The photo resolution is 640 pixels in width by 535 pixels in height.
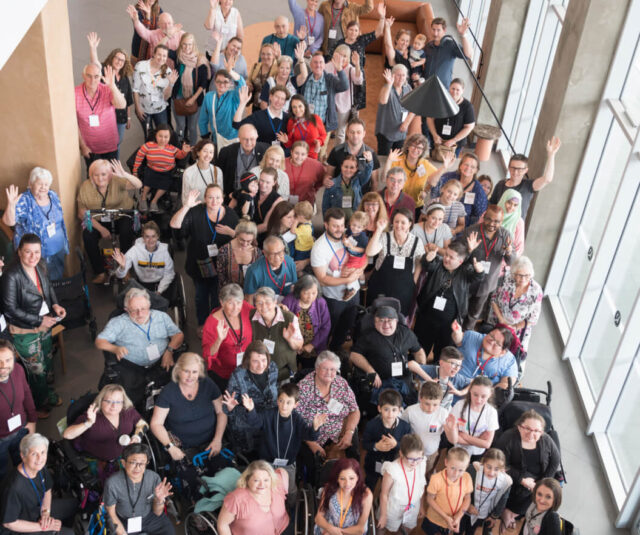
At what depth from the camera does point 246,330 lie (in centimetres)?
Result: 680

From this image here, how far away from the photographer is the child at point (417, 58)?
11.5 meters

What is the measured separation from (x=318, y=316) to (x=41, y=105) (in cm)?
350

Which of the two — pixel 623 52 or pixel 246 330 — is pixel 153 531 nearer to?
pixel 246 330

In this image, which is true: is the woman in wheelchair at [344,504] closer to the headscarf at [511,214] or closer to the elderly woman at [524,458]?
the elderly woman at [524,458]

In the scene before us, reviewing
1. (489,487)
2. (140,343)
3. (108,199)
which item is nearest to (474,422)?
(489,487)

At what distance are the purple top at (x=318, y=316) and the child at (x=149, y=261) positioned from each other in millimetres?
1417

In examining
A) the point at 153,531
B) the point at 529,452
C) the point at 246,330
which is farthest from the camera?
the point at 246,330

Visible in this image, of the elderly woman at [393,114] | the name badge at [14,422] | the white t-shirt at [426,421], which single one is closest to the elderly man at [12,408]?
the name badge at [14,422]

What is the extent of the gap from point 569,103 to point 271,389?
4808 millimetres

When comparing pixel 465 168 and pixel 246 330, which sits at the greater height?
pixel 465 168

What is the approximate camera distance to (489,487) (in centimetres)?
606

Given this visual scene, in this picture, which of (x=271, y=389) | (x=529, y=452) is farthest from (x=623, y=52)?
(x=271, y=389)

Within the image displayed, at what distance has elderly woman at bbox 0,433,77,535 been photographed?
219 inches

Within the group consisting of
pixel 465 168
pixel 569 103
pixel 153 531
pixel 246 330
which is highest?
pixel 569 103
